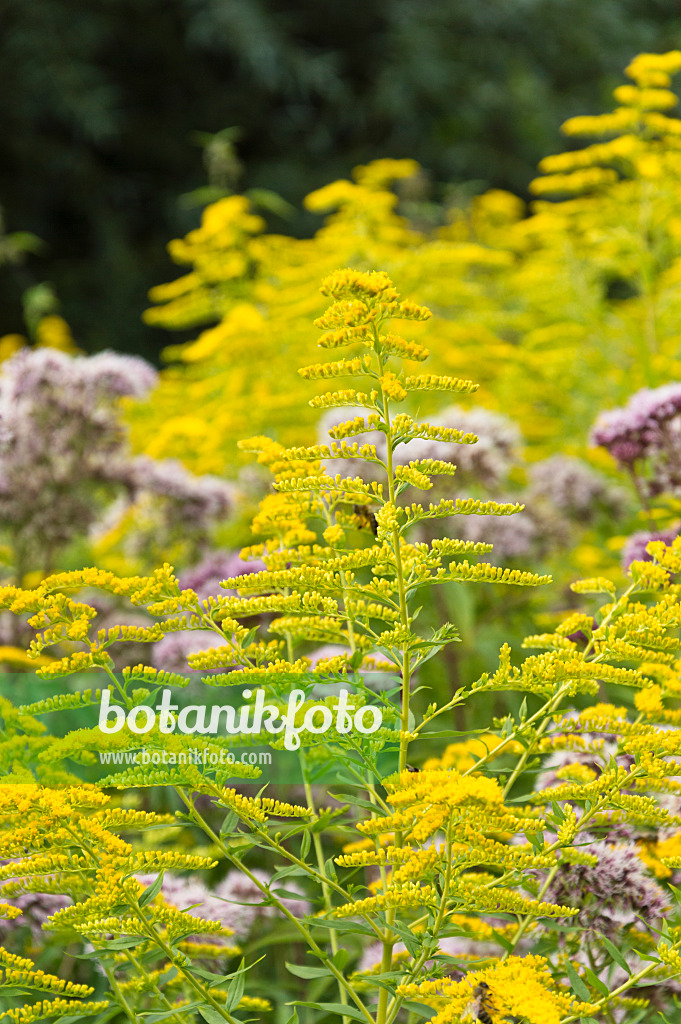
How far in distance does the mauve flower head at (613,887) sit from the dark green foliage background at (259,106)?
8.17 metres

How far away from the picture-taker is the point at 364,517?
5.18 feet

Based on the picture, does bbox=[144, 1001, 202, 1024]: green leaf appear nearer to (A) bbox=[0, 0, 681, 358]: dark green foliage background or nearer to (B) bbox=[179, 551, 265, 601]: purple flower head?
(B) bbox=[179, 551, 265, 601]: purple flower head

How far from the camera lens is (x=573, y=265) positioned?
3.81 metres

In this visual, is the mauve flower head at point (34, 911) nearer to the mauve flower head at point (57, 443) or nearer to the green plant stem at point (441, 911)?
the green plant stem at point (441, 911)

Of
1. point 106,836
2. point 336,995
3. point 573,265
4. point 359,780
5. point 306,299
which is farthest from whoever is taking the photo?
point 573,265

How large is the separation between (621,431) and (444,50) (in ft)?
28.5

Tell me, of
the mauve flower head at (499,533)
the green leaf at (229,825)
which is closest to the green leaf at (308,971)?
the green leaf at (229,825)

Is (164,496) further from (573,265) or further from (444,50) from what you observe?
(444,50)

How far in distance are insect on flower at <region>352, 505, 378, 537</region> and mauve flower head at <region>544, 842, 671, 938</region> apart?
0.58 metres

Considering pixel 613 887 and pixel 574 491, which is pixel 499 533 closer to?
pixel 574 491

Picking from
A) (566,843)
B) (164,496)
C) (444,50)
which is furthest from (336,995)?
(444,50)

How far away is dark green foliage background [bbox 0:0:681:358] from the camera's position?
362 inches

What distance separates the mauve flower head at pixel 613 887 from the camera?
140cm

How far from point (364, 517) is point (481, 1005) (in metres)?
0.72
